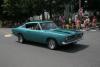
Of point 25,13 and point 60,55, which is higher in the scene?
point 25,13

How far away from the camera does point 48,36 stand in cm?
1113

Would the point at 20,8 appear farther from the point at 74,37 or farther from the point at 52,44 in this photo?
the point at 74,37

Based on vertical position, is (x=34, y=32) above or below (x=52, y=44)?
above

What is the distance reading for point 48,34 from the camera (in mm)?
11102

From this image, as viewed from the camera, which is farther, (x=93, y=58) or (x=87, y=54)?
(x=87, y=54)

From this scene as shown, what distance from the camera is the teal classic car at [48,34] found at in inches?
413

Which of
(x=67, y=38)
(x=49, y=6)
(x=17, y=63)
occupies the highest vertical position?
(x=49, y=6)

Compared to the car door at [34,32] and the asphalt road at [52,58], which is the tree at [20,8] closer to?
the car door at [34,32]

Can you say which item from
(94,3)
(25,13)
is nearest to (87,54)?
(25,13)

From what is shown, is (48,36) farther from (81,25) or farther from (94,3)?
(94,3)

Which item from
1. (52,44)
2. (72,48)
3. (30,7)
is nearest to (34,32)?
(52,44)

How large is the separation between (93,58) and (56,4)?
74.6ft

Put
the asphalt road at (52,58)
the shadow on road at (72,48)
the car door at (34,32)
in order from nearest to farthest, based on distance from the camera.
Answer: the asphalt road at (52,58) → the shadow on road at (72,48) → the car door at (34,32)

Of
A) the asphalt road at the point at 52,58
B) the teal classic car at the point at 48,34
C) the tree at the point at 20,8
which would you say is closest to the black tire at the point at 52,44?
the teal classic car at the point at 48,34
